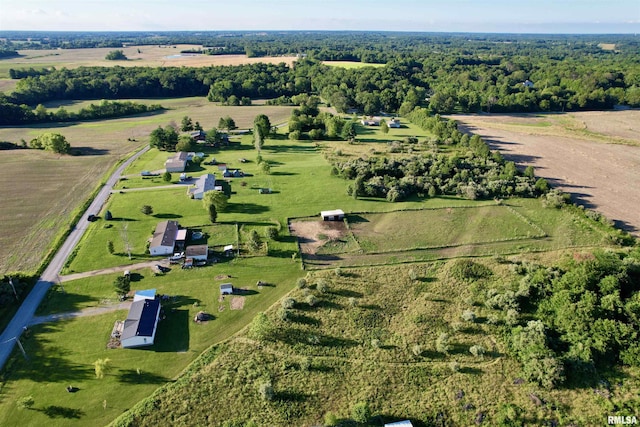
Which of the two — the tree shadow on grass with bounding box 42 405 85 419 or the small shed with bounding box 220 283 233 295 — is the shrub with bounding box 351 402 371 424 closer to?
the small shed with bounding box 220 283 233 295

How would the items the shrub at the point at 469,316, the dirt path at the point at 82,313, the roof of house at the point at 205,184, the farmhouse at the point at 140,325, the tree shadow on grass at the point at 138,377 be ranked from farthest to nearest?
1. the roof of house at the point at 205,184
2. the shrub at the point at 469,316
3. the dirt path at the point at 82,313
4. the farmhouse at the point at 140,325
5. the tree shadow on grass at the point at 138,377

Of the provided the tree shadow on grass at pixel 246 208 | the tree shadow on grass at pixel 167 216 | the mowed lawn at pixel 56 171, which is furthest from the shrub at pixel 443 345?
the mowed lawn at pixel 56 171

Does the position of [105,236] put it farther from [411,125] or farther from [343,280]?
[411,125]

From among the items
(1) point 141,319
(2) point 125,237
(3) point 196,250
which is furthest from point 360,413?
(2) point 125,237

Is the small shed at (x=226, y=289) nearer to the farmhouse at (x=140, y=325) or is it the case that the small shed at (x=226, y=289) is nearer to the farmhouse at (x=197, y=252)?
the farmhouse at (x=140, y=325)

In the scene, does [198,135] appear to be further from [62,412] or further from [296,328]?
[62,412]

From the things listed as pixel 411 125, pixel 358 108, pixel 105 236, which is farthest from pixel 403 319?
pixel 358 108
